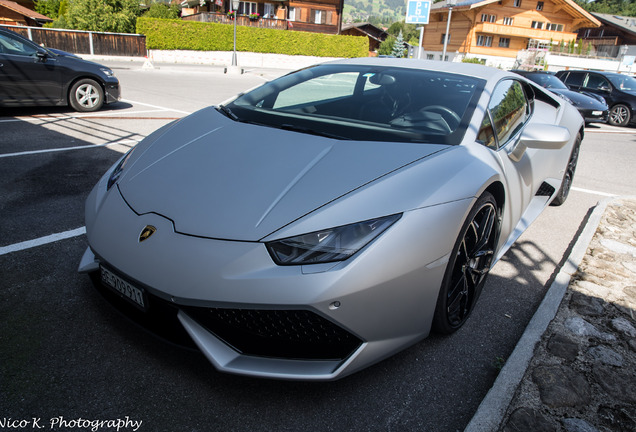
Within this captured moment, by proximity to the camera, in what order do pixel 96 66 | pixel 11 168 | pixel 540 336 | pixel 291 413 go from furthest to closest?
pixel 96 66 < pixel 11 168 < pixel 540 336 < pixel 291 413

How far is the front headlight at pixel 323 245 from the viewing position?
5.86 feet

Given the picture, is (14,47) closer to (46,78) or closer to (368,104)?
(46,78)

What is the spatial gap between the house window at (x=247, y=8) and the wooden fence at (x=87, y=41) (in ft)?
53.0

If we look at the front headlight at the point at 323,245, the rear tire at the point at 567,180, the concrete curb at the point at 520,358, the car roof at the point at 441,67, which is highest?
the car roof at the point at 441,67

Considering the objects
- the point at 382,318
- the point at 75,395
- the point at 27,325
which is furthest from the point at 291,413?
the point at 27,325

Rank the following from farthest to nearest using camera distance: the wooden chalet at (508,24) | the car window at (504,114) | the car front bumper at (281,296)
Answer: the wooden chalet at (508,24), the car window at (504,114), the car front bumper at (281,296)

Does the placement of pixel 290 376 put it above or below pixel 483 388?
above

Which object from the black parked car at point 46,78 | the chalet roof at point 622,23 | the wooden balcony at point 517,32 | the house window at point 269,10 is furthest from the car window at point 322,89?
the chalet roof at point 622,23

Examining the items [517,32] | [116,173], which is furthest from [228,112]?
[517,32]

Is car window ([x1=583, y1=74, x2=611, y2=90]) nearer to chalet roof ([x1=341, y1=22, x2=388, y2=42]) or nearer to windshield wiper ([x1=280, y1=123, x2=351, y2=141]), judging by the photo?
windshield wiper ([x1=280, y1=123, x2=351, y2=141])

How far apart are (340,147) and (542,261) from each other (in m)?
2.14

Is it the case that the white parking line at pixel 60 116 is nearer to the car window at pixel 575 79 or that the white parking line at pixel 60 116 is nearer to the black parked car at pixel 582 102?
the black parked car at pixel 582 102

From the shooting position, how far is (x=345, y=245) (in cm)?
182

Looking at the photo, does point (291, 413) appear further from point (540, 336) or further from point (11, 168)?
point (11, 168)
